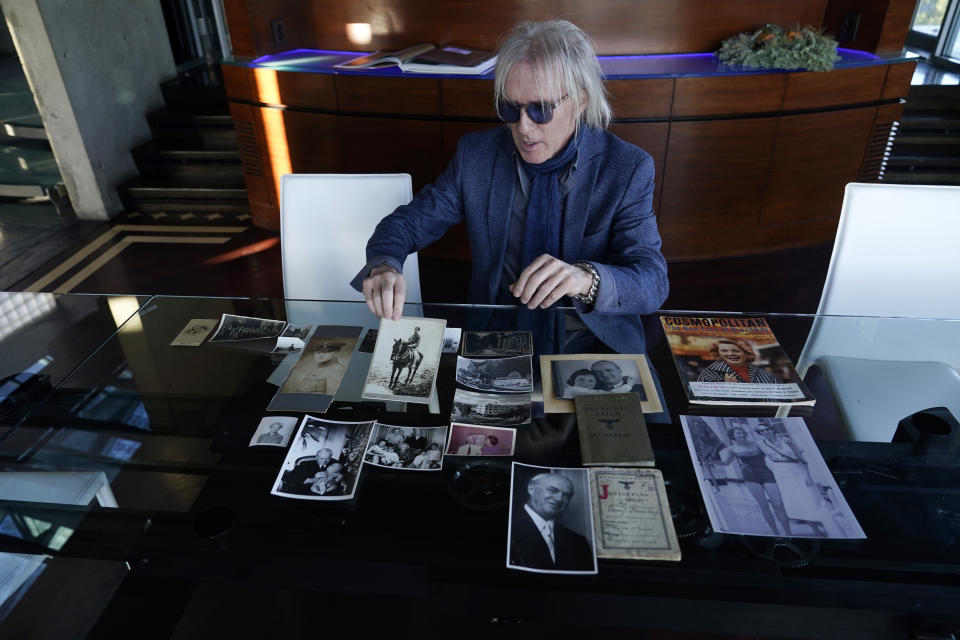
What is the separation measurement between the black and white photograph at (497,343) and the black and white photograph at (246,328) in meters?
0.48

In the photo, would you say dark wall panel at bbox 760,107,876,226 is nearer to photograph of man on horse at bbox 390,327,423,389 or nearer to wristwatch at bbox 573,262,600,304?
wristwatch at bbox 573,262,600,304

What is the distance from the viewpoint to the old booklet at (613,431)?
1.04m

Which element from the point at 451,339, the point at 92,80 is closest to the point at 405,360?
the point at 451,339

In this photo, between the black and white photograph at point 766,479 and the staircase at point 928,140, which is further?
the staircase at point 928,140

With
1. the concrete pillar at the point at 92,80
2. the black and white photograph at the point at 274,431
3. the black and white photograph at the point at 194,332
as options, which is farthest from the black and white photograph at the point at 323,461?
the concrete pillar at the point at 92,80

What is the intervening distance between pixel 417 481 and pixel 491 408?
0.74 feet

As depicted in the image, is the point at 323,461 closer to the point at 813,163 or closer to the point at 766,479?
the point at 766,479

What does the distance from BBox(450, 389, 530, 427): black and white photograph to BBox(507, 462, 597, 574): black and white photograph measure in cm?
12

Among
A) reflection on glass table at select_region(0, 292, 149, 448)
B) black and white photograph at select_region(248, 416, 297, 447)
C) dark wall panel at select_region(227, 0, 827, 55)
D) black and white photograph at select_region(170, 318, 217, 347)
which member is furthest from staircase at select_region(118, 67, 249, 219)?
black and white photograph at select_region(248, 416, 297, 447)

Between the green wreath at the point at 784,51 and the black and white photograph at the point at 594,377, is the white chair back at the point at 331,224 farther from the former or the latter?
the green wreath at the point at 784,51

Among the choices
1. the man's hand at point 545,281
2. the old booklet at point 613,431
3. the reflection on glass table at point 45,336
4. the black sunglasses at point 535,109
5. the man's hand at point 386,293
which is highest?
the black sunglasses at point 535,109

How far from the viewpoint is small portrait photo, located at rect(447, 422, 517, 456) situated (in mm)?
1062

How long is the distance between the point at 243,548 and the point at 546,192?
3.58 feet

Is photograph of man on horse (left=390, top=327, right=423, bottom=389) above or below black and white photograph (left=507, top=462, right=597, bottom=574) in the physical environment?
above
